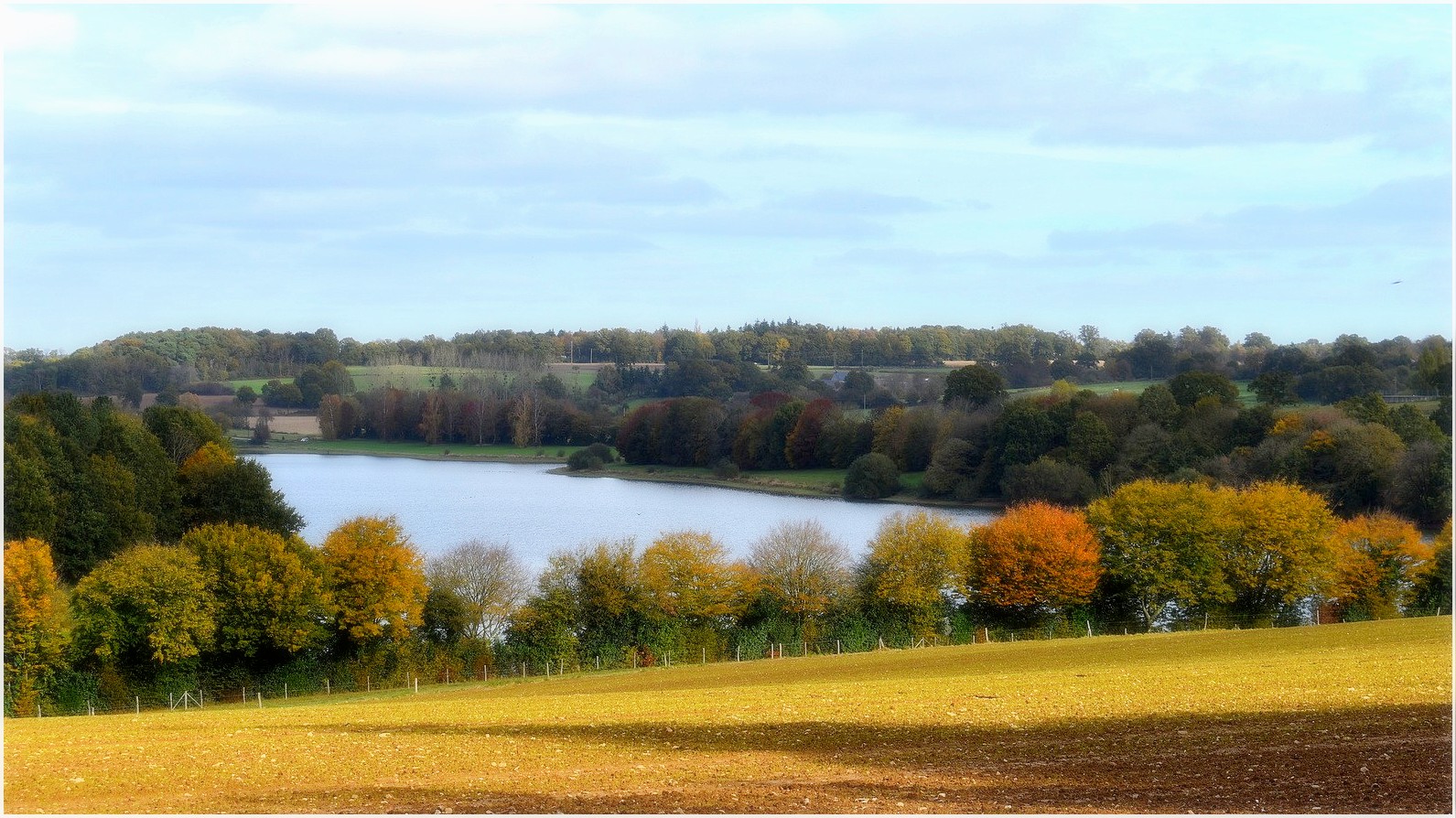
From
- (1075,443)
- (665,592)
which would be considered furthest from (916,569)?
(1075,443)

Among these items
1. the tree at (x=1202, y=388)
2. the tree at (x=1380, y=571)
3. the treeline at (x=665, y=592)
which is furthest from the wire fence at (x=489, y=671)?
the tree at (x=1202, y=388)

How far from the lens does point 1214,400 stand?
73125mm

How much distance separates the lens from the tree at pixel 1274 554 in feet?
139

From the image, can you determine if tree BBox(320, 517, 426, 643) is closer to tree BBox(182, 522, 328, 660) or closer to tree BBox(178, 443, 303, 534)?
tree BBox(182, 522, 328, 660)

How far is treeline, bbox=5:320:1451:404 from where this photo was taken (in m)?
71.3

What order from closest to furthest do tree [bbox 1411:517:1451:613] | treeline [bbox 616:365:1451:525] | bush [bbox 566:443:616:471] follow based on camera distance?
tree [bbox 1411:517:1451:613] → treeline [bbox 616:365:1451:525] → bush [bbox 566:443:616:471]

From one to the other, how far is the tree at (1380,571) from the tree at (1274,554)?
27.5 inches

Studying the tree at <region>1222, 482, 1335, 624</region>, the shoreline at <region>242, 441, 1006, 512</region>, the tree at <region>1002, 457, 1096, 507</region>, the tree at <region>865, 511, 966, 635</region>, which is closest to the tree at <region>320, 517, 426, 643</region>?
the tree at <region>865, 511, 966, 635</region>

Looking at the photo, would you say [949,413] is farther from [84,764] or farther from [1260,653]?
[84,764]

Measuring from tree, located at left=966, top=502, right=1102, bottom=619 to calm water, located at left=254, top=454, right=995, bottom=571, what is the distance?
8.11 metres

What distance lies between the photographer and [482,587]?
38.2m

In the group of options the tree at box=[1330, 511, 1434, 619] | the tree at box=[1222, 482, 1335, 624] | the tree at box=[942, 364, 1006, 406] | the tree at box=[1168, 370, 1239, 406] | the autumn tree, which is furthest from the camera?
the tree at box=[942, 364, 1006, 406]

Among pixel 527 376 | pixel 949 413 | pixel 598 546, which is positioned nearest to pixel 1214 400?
pixel 949 413

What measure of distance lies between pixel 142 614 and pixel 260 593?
308 centimetres
